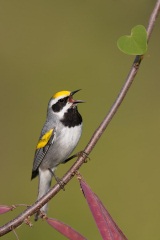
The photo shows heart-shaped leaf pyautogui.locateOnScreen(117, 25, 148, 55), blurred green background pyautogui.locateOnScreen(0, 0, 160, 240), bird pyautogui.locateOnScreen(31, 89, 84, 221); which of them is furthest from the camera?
blurred green background pyautogui.locateOnScreen(0, 0, 160, 240)

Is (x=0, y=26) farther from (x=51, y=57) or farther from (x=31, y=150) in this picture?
(x=31, y=150)

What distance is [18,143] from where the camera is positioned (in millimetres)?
3125

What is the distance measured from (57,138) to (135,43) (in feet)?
2.48

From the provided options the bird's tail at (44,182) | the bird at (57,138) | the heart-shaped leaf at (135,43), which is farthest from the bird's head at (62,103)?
the heart-shaped leaf at (135,43)

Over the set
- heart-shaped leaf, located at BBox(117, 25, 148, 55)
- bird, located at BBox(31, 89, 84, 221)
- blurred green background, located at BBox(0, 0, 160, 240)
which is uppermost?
blurred green background, located at BBox(0, 0, 160, 240)

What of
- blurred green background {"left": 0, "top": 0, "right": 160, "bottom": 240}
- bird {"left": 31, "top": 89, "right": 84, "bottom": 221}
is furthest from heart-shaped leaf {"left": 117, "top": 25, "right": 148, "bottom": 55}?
blurred green background {"left": 0, "top": 0, "right": 160, "bottom": 240}

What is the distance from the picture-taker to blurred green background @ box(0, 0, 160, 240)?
2697 mm

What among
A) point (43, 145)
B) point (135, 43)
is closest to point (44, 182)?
point (43, 145)

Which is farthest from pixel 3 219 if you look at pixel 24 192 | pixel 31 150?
pixel 31 150

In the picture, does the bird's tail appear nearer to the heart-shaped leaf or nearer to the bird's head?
the bird's head

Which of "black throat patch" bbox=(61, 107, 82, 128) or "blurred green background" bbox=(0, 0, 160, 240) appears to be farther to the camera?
"blurred green background" bbox=(0, 0, 160, 240)

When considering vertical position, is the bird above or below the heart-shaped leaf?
above

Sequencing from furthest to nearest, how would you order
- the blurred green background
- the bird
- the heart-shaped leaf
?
1. the blurred green background
2. the bird
3. the heart-shaped leaf

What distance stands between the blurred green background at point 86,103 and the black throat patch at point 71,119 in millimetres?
1026
